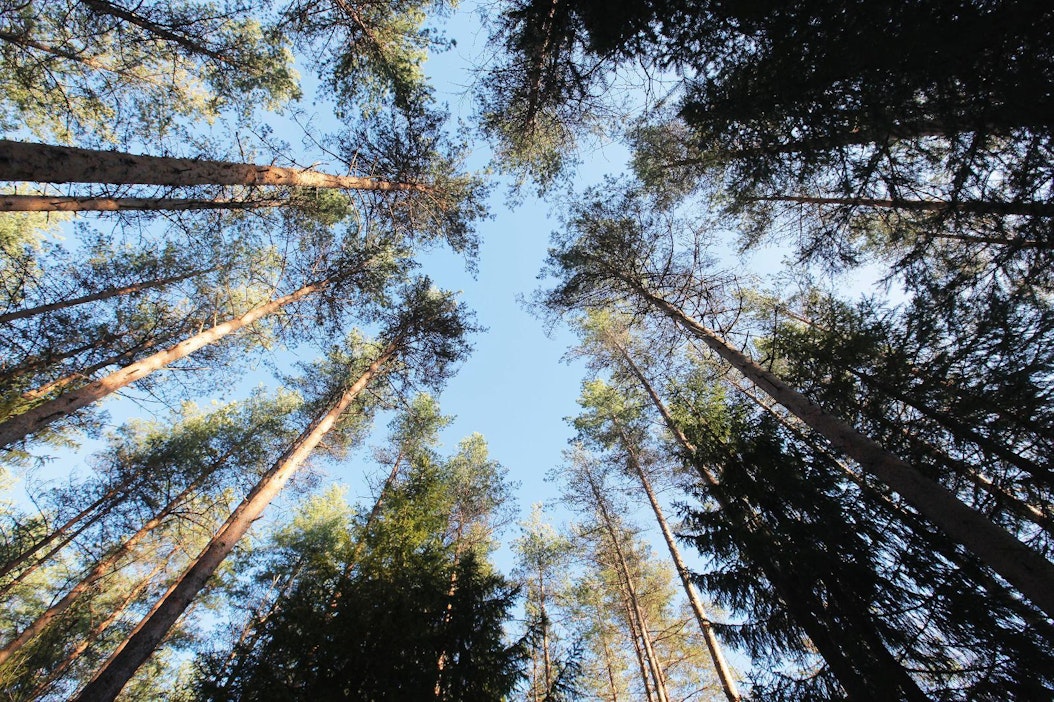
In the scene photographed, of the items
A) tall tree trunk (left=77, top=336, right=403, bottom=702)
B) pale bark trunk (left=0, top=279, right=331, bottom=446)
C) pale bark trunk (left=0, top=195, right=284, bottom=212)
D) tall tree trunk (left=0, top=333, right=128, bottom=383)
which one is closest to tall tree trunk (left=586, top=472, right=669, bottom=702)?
tall tree trunk (left=77, top=336, right=403, bottom=702)

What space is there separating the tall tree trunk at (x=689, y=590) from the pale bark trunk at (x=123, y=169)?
778 cm

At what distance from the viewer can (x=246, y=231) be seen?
34.5 ft

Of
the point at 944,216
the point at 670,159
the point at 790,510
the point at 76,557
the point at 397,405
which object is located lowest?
the point at 790,510

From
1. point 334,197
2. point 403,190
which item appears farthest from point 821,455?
point 334,197

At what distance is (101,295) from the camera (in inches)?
408

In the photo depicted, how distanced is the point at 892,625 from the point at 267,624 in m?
6.73

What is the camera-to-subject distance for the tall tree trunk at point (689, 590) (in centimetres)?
678

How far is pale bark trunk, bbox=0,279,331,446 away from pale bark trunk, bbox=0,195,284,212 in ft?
7.71

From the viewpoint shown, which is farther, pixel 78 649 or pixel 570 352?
pixel 570 352

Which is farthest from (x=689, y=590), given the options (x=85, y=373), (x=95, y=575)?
(x=85, y=373)

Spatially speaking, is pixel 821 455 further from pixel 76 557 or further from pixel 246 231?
pixel 76 557

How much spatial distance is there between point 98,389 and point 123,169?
14.5 feet

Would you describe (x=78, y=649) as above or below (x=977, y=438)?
above

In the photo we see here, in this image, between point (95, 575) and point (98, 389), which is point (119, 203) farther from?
point (95, 575)
